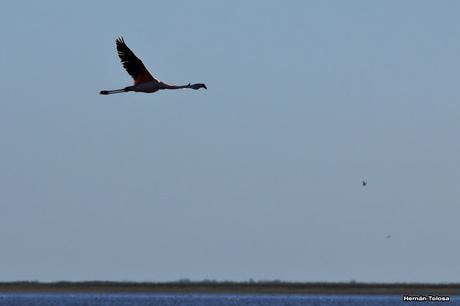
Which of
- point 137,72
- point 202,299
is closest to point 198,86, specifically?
point 137,72

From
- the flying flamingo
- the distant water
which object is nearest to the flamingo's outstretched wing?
the flying flamingo

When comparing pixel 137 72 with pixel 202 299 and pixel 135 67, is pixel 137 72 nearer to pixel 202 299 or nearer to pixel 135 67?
pixel 135 67

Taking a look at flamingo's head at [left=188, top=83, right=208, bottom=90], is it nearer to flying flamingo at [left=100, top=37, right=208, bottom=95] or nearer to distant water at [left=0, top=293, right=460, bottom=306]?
flying flamingo at [left=100, top=37, right=208, bottom=95]

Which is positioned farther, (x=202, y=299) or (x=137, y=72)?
(x=202, y=299)

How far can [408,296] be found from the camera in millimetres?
159625

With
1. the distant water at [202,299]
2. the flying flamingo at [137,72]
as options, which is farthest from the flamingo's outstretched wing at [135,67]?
the distant water at [202,299]

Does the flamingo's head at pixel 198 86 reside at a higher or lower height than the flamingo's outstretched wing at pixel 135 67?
lower

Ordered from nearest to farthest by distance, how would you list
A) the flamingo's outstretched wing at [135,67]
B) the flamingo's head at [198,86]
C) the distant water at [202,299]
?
the flamingo's head at [198,86], the flamingo's outstretched wing at [135,67], the distant water at [202,299]

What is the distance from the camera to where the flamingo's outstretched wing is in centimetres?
6644

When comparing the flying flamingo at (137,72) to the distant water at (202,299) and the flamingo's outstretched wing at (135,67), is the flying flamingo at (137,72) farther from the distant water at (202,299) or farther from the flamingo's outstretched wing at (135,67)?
the distant water at (202,299)

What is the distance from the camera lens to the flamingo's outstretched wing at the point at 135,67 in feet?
218

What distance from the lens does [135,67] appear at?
219 ft

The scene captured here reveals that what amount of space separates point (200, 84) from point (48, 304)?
80.2m

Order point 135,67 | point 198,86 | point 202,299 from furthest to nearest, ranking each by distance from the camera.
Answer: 1. point 202,299
2. point 135,67
3. point 198,86
